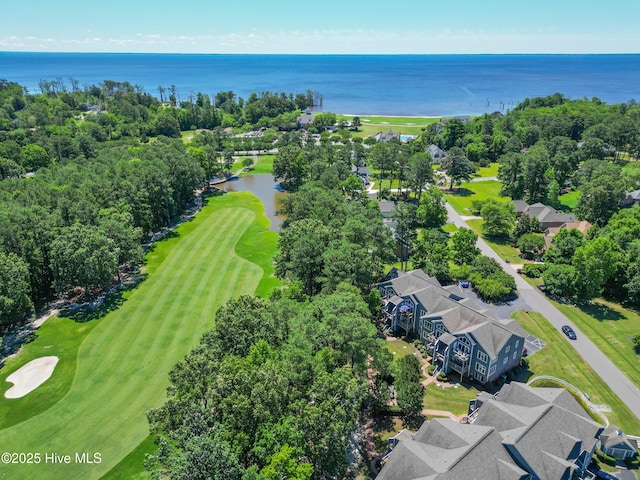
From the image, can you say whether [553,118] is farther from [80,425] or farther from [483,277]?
[80,425]

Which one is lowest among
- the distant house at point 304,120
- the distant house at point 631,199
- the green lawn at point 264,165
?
the green lawn at point 264,165

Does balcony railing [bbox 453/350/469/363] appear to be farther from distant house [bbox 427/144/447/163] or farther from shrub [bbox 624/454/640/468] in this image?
distant house [bbox 427/144/447/163]

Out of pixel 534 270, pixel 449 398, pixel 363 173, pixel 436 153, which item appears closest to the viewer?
pixel 449 398

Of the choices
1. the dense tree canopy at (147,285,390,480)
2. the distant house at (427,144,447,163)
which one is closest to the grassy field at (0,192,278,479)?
the dense tree canopy at (147,285,390,480)

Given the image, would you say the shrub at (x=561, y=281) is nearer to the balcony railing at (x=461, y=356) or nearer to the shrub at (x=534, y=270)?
the shrub at (x=534, y=270)

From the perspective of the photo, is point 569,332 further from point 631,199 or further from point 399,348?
point 631,199

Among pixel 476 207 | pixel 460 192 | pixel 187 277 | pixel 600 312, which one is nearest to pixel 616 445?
pixel 600 312

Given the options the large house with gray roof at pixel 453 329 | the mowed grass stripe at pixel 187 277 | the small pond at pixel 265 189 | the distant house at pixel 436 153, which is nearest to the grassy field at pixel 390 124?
the distant house at pixel 436 153

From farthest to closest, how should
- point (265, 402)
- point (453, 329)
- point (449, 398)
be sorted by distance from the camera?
point (453, 329), point (449, 398), point (265, 402)
